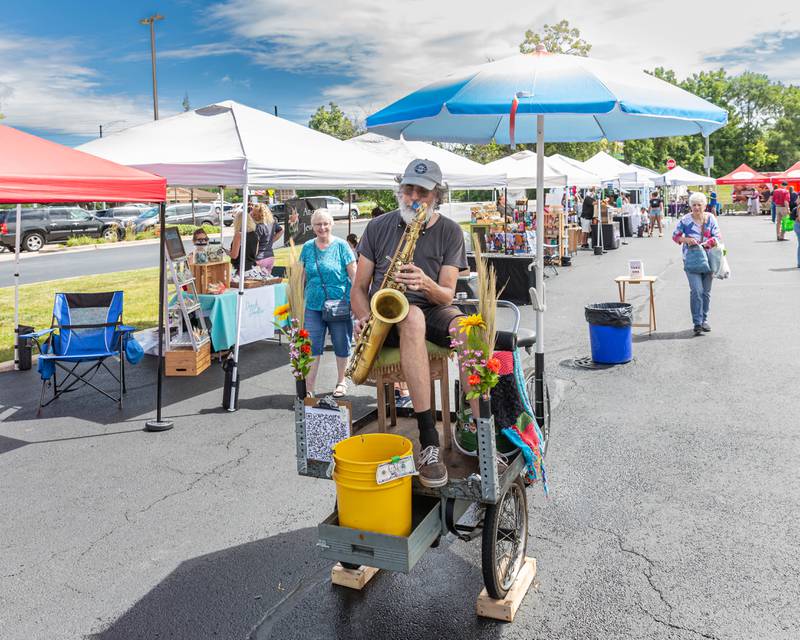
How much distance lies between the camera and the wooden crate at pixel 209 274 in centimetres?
951

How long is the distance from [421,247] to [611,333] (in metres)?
4.93

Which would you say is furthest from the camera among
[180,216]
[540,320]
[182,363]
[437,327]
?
[180,216]

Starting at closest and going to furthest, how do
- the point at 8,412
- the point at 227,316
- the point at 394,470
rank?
1. the point at 394,470
2. the point at 8,412
3. the point at 227,316

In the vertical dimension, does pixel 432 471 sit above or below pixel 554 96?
below

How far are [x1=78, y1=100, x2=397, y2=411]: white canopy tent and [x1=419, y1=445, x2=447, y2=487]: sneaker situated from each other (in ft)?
13.0

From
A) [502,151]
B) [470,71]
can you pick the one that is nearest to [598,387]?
[470,71]

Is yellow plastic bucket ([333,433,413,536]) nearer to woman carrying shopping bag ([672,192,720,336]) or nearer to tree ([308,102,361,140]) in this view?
woman carrying shopping bag ([672,192,720,336])

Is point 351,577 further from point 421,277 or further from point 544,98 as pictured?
point 544,98

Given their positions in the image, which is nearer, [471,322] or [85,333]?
[471,322]

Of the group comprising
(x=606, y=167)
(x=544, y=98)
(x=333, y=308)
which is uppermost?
(x=606, y=167)

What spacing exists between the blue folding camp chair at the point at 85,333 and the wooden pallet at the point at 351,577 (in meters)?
4.27

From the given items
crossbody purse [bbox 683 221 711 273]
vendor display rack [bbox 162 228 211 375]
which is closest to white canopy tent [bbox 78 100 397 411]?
vendor display rack [bbox 162 228 211 375]

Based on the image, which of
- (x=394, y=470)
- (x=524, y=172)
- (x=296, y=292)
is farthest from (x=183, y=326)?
(x=524, y=172)

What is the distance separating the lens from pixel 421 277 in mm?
3828
